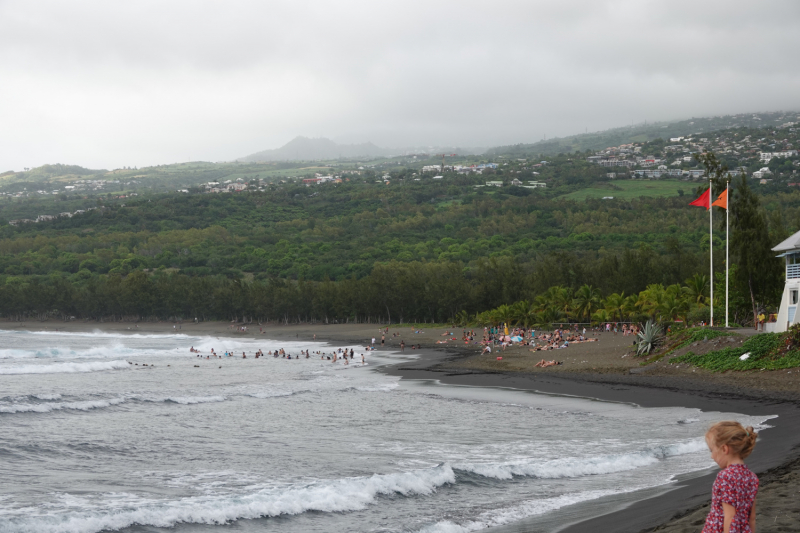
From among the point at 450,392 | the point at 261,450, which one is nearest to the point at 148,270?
the point at 450,392

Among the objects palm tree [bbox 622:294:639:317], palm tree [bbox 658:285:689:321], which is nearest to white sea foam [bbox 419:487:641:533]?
palm tree [bbox 658:285:689:321]

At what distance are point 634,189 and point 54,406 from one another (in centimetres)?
16767

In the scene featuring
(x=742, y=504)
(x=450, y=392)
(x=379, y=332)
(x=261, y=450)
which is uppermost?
(x=742, y=504)

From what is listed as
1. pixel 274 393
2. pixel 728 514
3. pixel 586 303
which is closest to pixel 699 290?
pixel 586 303

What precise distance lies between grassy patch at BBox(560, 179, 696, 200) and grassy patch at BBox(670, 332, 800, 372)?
141 metres

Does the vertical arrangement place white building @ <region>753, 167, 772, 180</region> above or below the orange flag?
above

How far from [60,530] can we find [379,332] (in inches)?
2442

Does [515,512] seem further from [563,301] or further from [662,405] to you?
[563,301]

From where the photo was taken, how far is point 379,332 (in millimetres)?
72438

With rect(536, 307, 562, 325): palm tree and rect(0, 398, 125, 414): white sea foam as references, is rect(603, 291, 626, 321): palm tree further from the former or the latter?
rect(0, 398, 125, 414): white sea foam

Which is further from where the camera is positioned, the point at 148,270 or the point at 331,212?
the point at 331,212

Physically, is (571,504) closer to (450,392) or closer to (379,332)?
(450,392)

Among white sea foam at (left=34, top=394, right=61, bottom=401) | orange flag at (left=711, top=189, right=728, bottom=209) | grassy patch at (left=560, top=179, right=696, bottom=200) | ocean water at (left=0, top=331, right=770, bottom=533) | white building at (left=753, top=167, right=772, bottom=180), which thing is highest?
white building at (left=753, top=167, right=772, bottom=180)

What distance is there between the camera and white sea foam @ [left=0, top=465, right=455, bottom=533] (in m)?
10.8
